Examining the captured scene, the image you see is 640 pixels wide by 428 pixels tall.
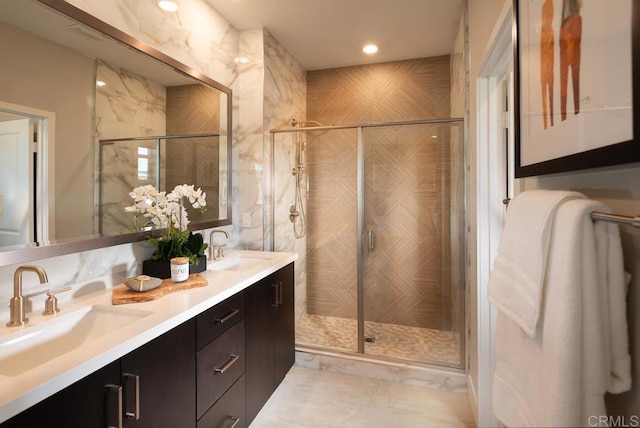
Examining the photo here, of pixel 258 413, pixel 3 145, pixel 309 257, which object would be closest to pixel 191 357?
pixel 258 413

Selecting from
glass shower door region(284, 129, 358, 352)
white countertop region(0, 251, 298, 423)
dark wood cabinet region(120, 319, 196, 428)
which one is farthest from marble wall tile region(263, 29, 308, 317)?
dark wood cabinet region(120, 319, 196, 428)

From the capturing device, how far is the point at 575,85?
70 cm

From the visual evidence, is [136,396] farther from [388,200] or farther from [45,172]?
[388,200]

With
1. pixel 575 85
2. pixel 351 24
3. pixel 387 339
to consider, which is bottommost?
pixel 387 339

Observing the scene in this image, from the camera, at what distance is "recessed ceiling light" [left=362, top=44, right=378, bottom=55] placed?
9.91 ft

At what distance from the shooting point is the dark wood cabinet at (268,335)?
188 cm

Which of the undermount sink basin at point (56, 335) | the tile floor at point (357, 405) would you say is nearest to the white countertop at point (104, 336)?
the undermount sink basin at point (56, 335)

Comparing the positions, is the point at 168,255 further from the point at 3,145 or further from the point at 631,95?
the point at 631,95

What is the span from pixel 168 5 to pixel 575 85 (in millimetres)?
2216

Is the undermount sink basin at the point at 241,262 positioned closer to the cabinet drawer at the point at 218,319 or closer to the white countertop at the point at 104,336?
the white countertop at the point at 104,336

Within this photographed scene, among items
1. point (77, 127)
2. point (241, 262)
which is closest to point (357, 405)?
point (241, 262)

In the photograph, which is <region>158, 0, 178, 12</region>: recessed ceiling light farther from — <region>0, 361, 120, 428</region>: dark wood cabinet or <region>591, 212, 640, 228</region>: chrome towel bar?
<region>591, 212, 640, 228</region>: chrome towel bar

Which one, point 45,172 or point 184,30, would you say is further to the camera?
point 184,30

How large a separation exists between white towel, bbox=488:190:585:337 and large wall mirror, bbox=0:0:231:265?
Answer: 1631 millimetres
